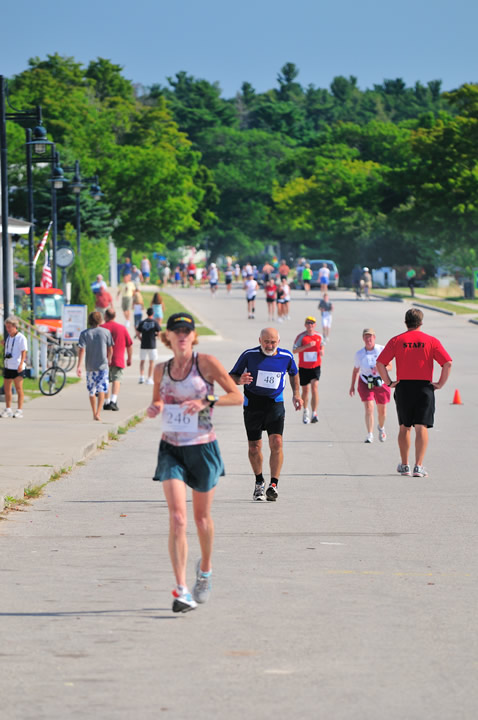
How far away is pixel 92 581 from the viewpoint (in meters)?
8.17

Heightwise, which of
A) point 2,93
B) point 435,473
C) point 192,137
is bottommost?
point 435,473

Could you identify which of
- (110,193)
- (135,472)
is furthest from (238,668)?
(110,193)

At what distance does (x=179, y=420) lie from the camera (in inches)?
291

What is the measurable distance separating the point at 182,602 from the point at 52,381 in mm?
17214

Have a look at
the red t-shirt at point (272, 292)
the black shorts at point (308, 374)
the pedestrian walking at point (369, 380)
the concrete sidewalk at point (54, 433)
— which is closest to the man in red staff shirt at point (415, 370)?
the pedestrian walking at point (369, 380)

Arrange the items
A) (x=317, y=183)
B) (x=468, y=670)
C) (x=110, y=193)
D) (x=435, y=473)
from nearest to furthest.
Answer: (x=468, y=670) < (x=435, y=473) < (x=110, y=193) < (x=317, y=183)

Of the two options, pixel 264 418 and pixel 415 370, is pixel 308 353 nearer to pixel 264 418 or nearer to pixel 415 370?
→ pixel 415 370

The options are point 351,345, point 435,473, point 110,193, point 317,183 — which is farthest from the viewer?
point 317,183

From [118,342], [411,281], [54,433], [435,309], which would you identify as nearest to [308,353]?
[118,342]

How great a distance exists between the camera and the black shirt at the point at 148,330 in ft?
82.2

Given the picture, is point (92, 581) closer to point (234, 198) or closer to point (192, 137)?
point (234, 198)

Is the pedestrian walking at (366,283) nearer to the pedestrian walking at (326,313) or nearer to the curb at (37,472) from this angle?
the pedestrian walking at (326,313)

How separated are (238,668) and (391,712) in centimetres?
98

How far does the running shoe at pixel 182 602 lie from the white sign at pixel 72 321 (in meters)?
22.4
